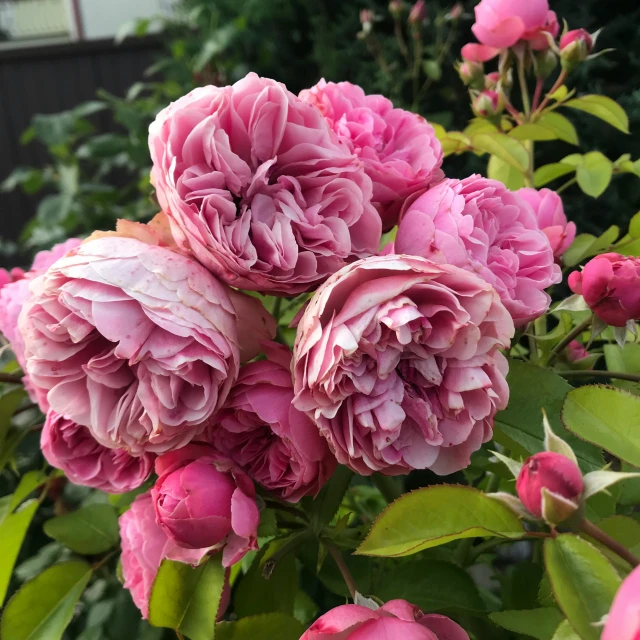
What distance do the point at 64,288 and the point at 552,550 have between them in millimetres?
223

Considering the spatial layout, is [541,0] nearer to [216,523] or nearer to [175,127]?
[175,127]

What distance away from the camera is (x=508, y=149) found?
1.45ft

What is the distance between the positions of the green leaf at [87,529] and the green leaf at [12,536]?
0.02 m

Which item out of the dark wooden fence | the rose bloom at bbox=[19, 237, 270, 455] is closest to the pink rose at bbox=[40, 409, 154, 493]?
the rose bloom at bbox=[19, 237, 270, 455]

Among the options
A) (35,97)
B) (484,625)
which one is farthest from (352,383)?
(35,97)

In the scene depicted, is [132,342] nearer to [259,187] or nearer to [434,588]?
[259,187]

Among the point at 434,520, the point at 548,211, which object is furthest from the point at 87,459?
the point at 548,211

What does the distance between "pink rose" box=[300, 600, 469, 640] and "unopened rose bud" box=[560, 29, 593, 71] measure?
46cm

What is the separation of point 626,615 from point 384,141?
0.90 feet

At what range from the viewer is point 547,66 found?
1.61 feet

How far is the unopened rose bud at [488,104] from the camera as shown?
0.49 m

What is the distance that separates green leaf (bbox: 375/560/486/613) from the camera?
1.12ft

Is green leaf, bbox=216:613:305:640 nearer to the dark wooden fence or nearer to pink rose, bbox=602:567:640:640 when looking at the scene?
pink rose, bbox=602:567:640:640

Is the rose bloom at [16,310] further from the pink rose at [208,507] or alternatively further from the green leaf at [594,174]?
the green leaf at [594,174]
